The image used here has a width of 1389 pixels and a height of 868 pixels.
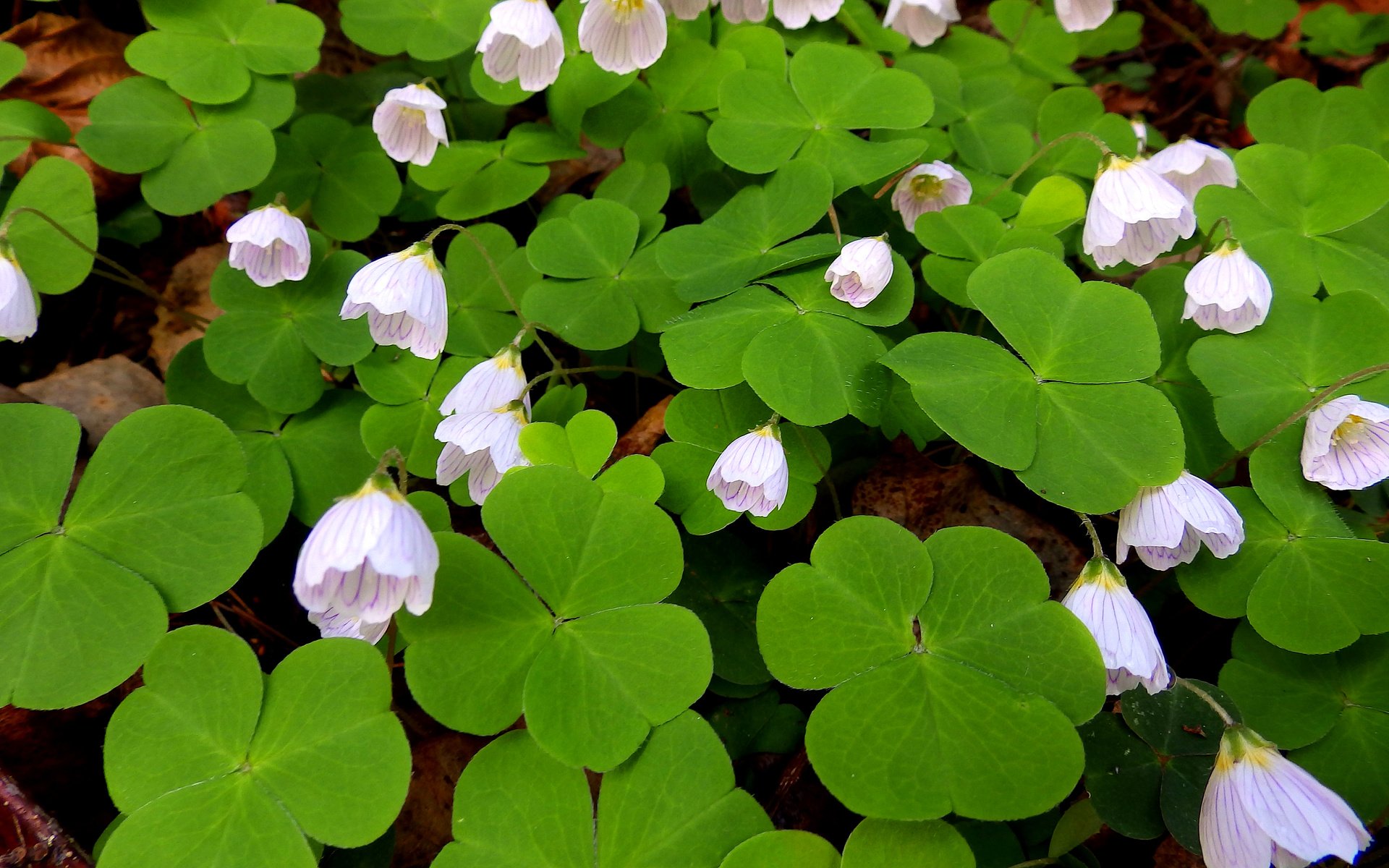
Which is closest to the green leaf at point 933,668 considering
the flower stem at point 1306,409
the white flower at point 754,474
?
the white flower at point 754,474

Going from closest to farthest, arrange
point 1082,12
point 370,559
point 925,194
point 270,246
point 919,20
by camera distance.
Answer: point 370,559 < point 270,246 < point 925,194 < point 1082,12 < point 919,20

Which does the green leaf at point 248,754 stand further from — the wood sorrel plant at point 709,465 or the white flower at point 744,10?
the white flower at point 744,10

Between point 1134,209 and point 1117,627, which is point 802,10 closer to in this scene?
point 1134,209

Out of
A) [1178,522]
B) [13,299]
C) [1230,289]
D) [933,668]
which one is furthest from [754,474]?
[13,299]

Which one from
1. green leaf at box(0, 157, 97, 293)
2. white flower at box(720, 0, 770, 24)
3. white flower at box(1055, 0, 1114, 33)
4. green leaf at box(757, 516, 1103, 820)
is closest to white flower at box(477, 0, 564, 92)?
white flower at box(720, 0, 770, 24)

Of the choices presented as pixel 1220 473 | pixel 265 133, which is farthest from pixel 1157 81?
pixel 265 133
